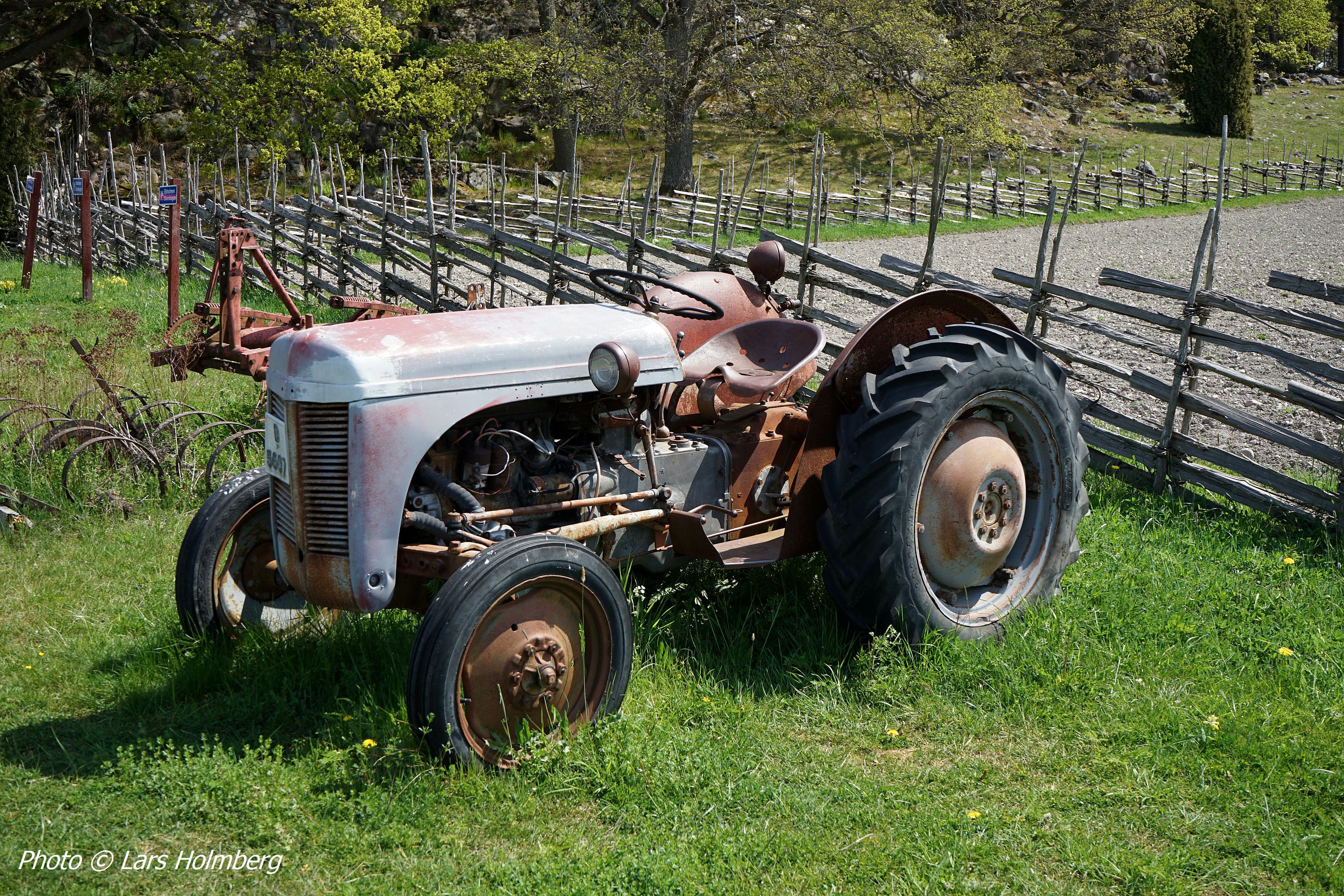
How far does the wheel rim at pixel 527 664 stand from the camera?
312 cm

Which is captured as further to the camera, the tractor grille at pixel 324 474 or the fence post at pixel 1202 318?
the fence post at pixel 1202 318

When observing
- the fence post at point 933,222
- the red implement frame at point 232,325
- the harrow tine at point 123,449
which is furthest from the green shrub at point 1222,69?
the harrow tine at point 123,449

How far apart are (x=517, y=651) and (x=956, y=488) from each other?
5.71ft

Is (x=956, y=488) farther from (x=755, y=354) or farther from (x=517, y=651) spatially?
(x=517, y=651)

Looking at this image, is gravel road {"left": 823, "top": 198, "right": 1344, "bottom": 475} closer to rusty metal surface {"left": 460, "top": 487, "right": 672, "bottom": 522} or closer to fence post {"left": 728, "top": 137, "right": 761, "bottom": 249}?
fence post {"left": 728, "top": 137, "right": 761, "bottom": 249}

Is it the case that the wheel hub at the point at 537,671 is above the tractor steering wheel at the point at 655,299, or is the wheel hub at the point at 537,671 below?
below

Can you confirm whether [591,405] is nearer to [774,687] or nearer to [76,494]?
[774,687]

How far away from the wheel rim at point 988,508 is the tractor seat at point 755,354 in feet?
2.17

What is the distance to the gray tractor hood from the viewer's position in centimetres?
306

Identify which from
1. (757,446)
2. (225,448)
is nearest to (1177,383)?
(757,446)

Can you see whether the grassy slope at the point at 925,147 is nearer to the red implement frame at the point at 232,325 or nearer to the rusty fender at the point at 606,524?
the red implement frame at the point at 232,325

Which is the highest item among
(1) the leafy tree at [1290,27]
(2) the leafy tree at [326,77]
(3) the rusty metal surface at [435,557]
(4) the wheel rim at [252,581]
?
(1) the leafy tree at [1290,27]

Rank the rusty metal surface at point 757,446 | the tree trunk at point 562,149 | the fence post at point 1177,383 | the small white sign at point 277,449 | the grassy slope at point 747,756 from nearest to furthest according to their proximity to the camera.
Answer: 1. the grassy slope at point 747,756
2. the small white sign at point 277,449
3. the rusty metal surface at point 757,446
4. the fence post at point 1177,383
5. the tree trunk at point 562,149

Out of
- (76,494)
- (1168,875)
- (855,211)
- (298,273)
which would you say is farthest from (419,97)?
(1168,875)
